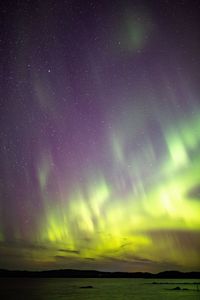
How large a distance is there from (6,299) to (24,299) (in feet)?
16.1

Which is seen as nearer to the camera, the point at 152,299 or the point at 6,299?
the point at 6,299

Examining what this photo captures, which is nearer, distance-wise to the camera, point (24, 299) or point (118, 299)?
point (24, 299)

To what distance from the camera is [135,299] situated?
3661 inches

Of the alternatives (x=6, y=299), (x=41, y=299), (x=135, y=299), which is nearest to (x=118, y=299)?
(x=135, y=299)

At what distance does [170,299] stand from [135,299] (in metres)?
10.8

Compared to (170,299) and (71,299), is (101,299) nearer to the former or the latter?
(71,299)

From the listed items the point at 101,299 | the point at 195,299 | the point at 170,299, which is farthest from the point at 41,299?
the point at 195,299

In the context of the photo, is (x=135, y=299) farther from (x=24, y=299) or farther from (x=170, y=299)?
(x=24, y=299)

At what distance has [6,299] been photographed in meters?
86.2

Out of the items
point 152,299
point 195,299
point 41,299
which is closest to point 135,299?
point 152,299

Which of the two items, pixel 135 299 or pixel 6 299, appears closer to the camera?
pixel 6 299

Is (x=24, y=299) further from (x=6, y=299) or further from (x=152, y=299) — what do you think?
(x=152, y=299)

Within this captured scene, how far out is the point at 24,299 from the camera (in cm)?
8819

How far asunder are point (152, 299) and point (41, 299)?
1250 inches
